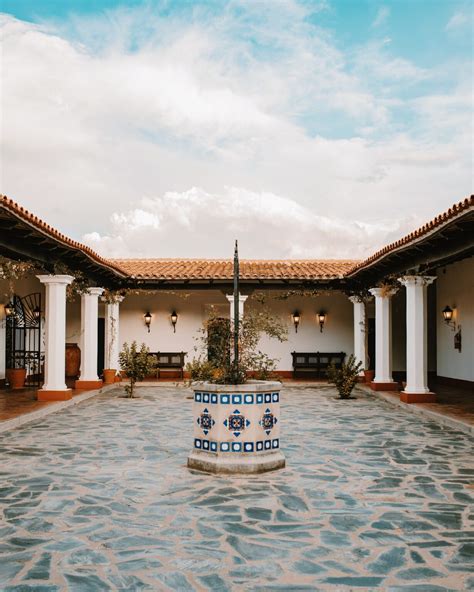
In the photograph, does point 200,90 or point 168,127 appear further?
point 168,127

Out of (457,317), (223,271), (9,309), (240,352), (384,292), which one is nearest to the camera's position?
(240,352)

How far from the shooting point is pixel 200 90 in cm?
1750

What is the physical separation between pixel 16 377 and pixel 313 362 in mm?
9467

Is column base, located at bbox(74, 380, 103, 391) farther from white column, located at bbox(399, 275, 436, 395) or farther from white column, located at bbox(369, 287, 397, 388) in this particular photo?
white column, located at bbox(399, 275, 436, 395)

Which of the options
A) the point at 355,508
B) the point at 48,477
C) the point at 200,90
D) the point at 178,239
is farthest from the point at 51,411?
the point at 178,239

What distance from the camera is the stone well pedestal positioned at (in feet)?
22.7

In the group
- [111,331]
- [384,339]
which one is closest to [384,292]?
[384,339]

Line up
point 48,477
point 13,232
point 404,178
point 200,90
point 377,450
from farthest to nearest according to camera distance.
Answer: point 404,178 → point 200,90 → point 13,232 → point 377,450 → point 48,477

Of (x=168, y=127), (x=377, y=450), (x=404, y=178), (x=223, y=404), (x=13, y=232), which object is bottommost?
(x=377, y=450)

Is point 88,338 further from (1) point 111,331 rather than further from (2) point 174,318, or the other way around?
(2) point 174,318

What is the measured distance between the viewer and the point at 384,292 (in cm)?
1552

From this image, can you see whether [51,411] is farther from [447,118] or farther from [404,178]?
[404,178]

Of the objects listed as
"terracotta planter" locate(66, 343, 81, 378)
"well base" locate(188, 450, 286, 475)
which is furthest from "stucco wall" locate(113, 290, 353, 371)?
"well base" locate(188, 450, 286, 475)

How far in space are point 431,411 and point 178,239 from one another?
104 ft
